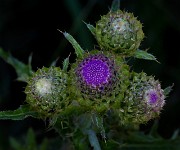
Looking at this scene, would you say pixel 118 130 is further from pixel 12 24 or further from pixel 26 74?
pixel 12 24

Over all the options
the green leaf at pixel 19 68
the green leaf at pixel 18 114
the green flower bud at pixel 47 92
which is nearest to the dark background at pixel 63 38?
the green leaf at pixel 19 68

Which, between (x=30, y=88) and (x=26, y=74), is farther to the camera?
(x=26, y=74)

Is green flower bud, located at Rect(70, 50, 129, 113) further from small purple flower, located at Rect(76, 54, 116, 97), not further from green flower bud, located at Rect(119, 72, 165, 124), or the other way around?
green flower bud, located at Rect(119, 72, 165, 124)

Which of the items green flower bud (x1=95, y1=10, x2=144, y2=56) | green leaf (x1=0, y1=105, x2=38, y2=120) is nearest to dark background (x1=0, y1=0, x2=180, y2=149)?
green flower bud (x1=95, y1=10, x2=144, y2=56)

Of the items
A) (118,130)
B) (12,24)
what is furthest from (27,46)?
(118,130)

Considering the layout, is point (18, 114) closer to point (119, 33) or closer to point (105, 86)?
point (105, 86)

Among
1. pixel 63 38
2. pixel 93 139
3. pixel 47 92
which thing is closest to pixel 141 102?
pixel 93 139

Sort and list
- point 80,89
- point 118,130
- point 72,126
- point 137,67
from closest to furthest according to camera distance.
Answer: point 80,89 → point 72,126 → point 118,130 → point 137,67

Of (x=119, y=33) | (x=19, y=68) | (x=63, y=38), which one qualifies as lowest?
(x=119, y=33)

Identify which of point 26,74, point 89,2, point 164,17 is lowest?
point 26,74
